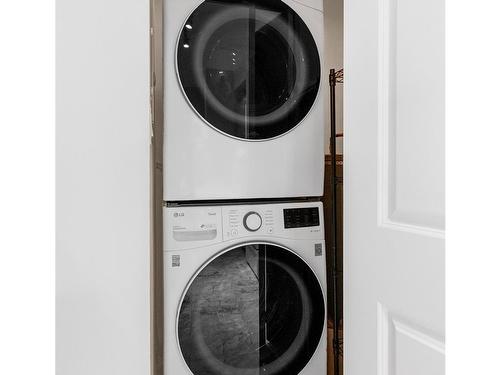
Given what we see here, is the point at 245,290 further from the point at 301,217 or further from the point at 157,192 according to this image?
the point at 157,192

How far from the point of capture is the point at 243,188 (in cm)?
151

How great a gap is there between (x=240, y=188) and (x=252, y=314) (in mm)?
494

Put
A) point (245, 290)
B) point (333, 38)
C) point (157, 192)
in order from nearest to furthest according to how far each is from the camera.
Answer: point (245, 290), point (157, 192), point (333, 38)

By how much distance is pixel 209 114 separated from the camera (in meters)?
1.44

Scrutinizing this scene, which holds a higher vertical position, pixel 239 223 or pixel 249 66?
pixel 249 66
